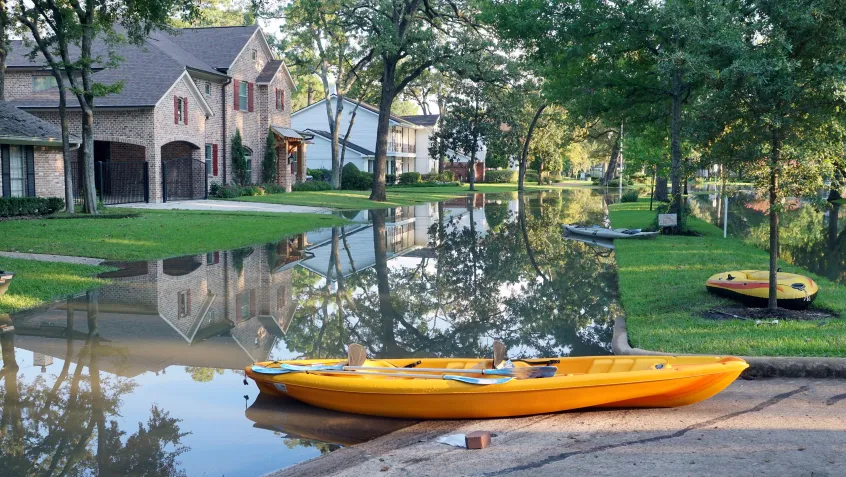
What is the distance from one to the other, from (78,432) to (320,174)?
56306 mm

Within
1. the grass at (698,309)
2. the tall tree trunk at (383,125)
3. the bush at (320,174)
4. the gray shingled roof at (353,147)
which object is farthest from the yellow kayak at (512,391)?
the gray shingled roof at (353,147)

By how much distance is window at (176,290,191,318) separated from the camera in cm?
1280

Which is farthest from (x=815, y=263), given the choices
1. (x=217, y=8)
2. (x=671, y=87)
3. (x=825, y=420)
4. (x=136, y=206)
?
(x=217, y=8)

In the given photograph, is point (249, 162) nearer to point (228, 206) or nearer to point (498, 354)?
point (228, 206)

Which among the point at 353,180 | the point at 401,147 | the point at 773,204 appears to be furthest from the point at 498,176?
the point at 773,204

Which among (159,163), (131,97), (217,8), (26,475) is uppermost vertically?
(217,8)

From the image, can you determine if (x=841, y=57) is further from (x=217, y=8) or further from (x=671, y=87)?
(x=217, y=8)

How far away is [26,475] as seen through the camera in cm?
627

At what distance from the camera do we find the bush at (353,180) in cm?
6128

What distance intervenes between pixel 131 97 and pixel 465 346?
28.9m

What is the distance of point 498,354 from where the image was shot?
797 cm

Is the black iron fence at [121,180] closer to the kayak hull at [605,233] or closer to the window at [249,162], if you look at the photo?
the window at [249,162]

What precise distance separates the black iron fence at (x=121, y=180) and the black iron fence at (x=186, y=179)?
7.89ft

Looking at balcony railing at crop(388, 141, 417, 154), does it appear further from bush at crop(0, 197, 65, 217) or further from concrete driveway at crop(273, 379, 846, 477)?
concrete driveway at crop(273, 379, 846, 477)
